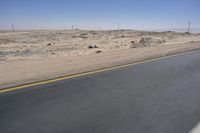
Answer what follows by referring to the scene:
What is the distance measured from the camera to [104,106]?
3.86m

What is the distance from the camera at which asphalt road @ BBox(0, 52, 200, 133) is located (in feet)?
10.1

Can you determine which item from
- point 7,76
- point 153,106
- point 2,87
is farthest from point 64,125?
point 7,76

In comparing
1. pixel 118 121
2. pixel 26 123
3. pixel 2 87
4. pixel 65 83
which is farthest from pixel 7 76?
pixel 118 121

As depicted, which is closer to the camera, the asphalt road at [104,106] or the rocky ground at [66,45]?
the asphalt road at [104,106]

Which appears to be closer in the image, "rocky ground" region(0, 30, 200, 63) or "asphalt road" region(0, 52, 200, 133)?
"asphalt road" region(0, 52, 200, 133)

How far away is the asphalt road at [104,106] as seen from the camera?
121 inches

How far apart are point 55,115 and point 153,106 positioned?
2.23m

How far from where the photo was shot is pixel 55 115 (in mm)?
3449

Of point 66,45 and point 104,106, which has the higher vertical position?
point 66,45

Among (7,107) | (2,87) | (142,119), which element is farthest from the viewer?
(2,87)

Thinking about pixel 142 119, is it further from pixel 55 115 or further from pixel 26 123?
pixel 26 123

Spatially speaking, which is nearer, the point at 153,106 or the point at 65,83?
the point at 153,106

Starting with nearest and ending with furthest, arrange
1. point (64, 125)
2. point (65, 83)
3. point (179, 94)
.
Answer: point (64, 125) < point (179, 94) < point (65, 83)

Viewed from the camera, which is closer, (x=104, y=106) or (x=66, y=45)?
(x=104, y=106)
